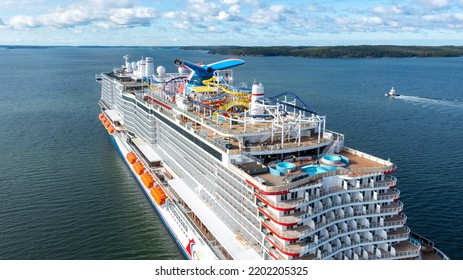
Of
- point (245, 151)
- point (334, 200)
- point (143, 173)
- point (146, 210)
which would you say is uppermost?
point (245, 151)

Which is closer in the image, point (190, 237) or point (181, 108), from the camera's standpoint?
point (190, 237)

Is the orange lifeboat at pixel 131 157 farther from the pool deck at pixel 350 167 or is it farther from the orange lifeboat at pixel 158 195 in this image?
the pool deck at pixel 350 167

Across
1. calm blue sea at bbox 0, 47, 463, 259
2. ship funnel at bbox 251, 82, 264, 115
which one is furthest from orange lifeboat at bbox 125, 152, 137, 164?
ship funnel at bbox 251, 82, 264, 115

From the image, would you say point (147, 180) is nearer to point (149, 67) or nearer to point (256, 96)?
point (256, 96)

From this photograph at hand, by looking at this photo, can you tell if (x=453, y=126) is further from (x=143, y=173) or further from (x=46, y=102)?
(x=46, y=102)

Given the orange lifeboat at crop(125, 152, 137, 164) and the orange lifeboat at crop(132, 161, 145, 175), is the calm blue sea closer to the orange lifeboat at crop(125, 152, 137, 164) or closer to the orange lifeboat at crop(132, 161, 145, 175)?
the orange lifeboat at crop(125, 152, 137, 164)

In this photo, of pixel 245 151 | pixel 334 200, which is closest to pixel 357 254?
pixel 334 200

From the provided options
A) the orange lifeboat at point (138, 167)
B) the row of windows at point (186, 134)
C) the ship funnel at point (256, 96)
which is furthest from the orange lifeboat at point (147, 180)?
the ship funnel at point (256, 96)

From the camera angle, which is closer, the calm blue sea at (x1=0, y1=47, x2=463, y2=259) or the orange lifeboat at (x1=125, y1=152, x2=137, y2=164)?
the calm blue sea at (x1=0, y1=47, x2=463, y2=259)
